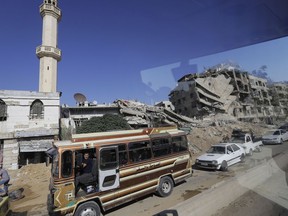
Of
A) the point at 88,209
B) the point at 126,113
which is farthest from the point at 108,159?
the point at 126,113

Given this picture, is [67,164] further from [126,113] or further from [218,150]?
[126,113]

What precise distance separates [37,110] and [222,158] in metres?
18.0

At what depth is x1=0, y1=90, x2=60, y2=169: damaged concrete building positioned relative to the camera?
59.2 feet

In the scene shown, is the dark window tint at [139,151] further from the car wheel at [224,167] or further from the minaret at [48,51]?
the minaret at [48,51]

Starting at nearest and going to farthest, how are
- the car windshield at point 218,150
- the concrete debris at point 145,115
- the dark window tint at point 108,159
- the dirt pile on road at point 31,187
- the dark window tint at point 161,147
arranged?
1. the dark window tint at point 108,159
2. the dark window tint at point 161,147
3. the dirt pile on road at point 31,187
4. the car windshield at point 218,150
5. the concrete debris at point 145,115

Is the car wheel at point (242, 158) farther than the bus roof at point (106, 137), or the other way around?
the car wheel at point (242, 158)

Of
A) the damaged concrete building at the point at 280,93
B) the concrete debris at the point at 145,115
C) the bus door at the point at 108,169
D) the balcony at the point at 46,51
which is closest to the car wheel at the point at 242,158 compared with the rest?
the damaged concrete building at the point at 280,93

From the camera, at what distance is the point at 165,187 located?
8906mm

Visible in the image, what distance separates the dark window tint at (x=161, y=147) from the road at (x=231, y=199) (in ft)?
6.43

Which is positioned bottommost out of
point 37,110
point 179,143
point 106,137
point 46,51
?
point 179,143

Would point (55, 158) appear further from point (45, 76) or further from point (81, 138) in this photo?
point (45, 76)

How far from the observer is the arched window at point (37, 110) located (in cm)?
1967

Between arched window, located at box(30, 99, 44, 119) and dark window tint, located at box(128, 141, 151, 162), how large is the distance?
15594 mm

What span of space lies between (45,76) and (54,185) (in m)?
27.4
